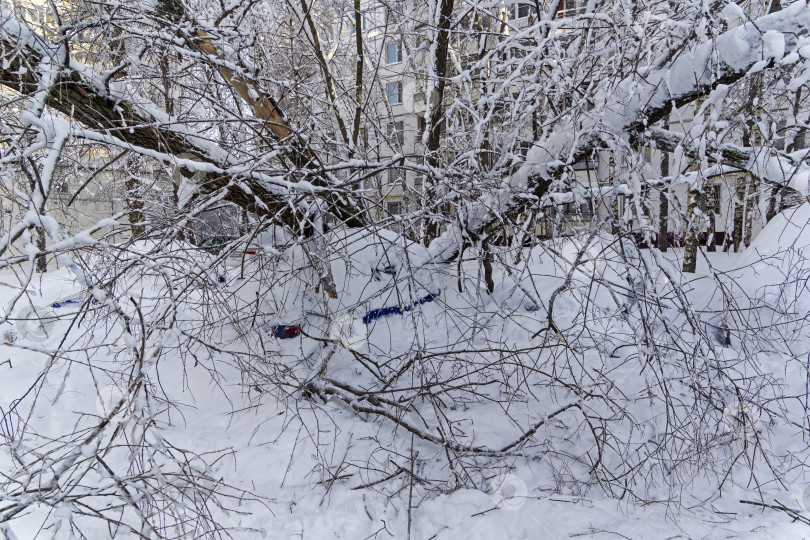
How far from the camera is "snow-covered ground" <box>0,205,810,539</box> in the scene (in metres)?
2.54

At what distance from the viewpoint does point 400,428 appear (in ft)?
12.6

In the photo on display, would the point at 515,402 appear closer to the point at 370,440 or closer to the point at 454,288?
the point at 370,440

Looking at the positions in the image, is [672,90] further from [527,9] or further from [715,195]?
[527,9]

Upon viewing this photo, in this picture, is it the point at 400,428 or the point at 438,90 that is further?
the point at 438,90

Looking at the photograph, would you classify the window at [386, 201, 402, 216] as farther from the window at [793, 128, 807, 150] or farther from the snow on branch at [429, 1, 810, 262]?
the window at [793, 128, 807, 150]

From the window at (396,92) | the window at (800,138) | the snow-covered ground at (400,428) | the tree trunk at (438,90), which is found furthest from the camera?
the window at (396,92)

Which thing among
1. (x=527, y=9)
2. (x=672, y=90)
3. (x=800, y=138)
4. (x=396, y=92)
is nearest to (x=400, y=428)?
(x=672, y=90)

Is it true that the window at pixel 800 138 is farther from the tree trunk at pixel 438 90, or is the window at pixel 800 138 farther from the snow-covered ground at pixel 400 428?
the tree trunk at pixel 438 90

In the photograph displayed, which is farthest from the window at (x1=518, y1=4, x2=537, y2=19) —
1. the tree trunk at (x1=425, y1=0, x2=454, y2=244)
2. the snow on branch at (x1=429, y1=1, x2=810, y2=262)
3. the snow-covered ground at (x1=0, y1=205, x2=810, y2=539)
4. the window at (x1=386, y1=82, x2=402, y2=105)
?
the snow-covered ground at (x1=0, y1=205, x2=810, y2=539)

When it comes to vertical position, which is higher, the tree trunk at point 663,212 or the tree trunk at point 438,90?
the tree trunk at point 438,90

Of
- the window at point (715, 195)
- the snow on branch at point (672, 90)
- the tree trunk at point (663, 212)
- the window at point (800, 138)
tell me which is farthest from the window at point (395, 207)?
the window at point (800, 138)

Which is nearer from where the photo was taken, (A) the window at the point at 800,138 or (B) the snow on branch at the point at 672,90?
(B) the snow on branch at the point at 672,90

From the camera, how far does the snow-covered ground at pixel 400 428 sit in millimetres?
2539

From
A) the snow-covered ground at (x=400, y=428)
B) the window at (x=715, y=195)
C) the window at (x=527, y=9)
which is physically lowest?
the snow-covered ground at (x=400, y=428)
